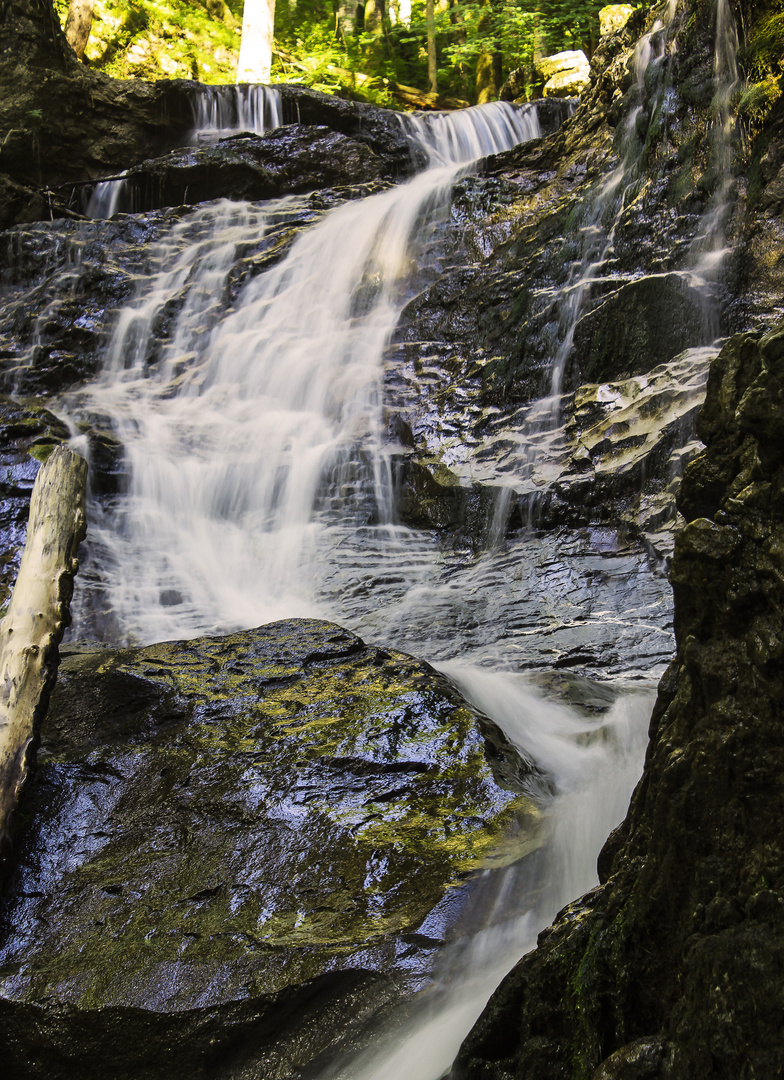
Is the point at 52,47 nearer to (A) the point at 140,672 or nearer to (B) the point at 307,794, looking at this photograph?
(A) the point at 140,672

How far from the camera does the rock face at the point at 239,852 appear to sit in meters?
2.20

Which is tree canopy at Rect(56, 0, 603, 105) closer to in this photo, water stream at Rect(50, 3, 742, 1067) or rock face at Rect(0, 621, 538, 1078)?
water stream at Rect(50, 3, 742, 1067)

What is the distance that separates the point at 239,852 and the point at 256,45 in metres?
16.6

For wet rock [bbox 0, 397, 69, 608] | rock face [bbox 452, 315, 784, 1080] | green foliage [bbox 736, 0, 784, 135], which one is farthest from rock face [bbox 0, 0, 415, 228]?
rock face [bbox 452, 315, 784, 1080]

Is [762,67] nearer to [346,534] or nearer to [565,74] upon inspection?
[346,534]

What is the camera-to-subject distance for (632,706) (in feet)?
12.5

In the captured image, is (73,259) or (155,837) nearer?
(155,837)

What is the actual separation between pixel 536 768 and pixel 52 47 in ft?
47.1

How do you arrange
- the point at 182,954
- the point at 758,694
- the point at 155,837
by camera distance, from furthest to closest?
the point at 155,837 < the point at 182,954 < the point at 758,694

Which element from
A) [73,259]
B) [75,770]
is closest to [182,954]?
[75,770]

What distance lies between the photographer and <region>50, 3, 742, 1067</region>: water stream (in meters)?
3.03

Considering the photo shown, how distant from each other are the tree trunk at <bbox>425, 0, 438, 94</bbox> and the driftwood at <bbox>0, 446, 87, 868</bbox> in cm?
1847

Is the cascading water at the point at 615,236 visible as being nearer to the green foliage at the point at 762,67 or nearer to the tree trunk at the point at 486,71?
the green foliage at the point at 762,67

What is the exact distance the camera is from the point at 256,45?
50.4 ft
